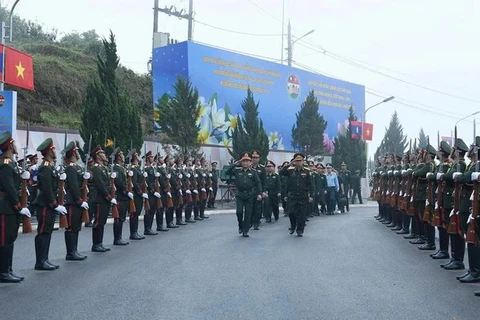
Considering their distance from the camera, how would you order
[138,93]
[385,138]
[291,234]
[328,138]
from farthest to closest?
[385,138] → [328,138] → [138,93] → [291,234]

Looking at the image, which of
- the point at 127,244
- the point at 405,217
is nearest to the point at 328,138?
the point at 405,217

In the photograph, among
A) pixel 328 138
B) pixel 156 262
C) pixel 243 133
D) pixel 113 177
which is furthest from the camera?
pixel 328 138

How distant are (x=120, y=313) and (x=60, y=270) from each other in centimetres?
303

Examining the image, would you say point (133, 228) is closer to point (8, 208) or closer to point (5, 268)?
point (5, 268)

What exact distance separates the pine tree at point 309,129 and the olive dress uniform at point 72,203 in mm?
24198

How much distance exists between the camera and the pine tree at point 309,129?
33.2m

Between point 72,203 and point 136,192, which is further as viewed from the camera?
point 136,192

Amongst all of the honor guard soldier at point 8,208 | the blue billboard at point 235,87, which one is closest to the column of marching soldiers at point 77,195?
the honor guard soldier at point 8,208

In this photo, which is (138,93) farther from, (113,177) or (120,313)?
(120,313)

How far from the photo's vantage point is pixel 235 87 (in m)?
32.6

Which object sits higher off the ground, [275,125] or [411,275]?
[275,125]

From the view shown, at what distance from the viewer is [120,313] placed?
20.0 ft

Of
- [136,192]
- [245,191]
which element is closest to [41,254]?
[136,192]

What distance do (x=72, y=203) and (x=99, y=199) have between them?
1.30m
